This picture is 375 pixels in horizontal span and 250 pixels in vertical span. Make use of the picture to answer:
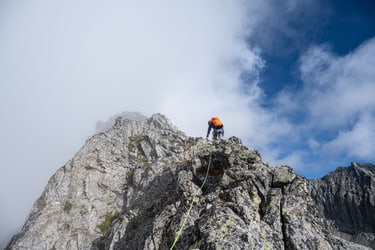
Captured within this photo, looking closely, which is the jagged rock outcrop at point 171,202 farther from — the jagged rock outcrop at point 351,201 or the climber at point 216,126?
the jagged rock outcrop at point 351,201

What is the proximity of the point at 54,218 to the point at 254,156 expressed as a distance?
43874mm

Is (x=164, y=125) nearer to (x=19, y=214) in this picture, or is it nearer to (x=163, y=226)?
(x=163, y=226)

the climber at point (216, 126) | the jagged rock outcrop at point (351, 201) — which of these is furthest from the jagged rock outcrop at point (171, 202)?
the jagged rock outcrop at point (351, 201)

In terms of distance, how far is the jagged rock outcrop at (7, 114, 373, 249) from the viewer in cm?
1495

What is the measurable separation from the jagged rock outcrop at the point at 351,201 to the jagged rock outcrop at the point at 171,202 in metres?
79.0

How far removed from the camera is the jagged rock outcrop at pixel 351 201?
3489 inches

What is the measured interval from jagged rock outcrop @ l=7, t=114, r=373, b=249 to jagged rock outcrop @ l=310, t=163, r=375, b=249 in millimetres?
78965

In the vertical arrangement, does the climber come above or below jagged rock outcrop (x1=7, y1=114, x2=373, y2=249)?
above

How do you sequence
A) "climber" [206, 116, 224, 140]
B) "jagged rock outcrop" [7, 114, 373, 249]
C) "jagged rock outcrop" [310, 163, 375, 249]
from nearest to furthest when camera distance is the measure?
"jagged rock outcrop" [7, 114, 373, 249]
"climber" [206, 116, 224, 140]
"jagged rock outcrop" [310, 163, 375, 249]

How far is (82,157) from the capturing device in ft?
188

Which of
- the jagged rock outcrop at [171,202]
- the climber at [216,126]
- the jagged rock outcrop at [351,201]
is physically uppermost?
the jagged rock outcrop at [351,201]

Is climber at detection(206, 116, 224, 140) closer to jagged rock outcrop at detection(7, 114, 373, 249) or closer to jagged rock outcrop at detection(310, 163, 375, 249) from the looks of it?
jagged rock outcrop at detection(7, 114, 373, 249)

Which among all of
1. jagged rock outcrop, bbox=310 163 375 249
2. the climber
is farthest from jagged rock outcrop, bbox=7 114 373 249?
jagged rock outcrop, bbox=310 163 375 249

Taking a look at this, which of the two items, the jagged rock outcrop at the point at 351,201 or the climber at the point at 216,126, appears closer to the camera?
the climber at the point at 216,126
